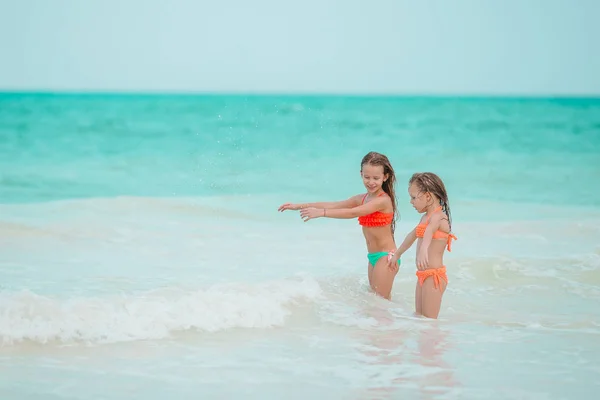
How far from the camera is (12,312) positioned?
14.8 feet

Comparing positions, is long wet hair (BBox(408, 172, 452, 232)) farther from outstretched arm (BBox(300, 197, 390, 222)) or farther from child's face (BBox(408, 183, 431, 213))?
outstretched arm (BBox(300, 197, 390, 222))

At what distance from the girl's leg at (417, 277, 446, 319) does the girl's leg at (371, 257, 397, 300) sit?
404 millimetres

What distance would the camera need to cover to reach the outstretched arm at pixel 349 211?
15.7ft

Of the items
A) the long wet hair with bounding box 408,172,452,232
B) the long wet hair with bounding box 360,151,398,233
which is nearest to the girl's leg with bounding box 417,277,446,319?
the long wet hair with bounding box 408,172,452,232

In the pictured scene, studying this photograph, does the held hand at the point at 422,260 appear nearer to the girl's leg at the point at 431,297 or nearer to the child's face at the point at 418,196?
the girl's leg at the point at 431,297

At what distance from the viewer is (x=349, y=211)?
16.0 ft

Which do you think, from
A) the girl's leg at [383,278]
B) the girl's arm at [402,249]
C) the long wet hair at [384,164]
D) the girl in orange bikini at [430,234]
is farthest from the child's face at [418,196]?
the girl's leg at [383,278]

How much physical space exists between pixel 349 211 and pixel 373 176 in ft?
0.86

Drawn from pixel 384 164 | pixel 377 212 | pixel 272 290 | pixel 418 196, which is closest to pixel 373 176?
pixel 384 164

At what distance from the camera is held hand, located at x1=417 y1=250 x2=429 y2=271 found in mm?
4570

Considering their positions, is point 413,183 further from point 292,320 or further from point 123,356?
point 123,356

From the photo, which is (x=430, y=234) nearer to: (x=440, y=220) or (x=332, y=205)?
(x=440, y=220)

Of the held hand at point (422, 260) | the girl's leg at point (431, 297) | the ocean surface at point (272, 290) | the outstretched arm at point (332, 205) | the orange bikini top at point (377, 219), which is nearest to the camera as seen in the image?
the ocean surface at point (272, 290)

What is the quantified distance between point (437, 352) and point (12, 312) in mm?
2243
